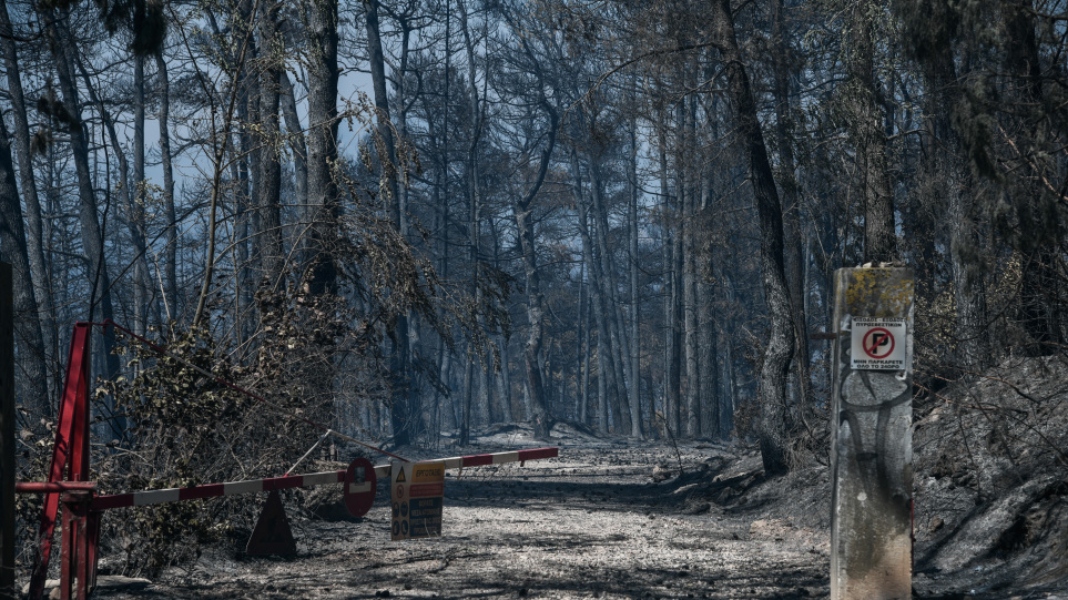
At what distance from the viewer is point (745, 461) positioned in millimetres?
18953

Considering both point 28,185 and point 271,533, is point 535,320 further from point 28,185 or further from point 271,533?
point 271,533

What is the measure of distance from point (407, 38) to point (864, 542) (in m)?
38.6

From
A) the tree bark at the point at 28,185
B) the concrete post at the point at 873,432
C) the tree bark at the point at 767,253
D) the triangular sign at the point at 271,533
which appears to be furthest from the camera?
the tree bark at the point at 28,185

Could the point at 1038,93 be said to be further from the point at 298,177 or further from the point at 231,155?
the point at 298,177

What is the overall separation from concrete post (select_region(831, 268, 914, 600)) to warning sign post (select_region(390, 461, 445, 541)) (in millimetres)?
3363

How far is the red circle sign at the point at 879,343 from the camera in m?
6.97

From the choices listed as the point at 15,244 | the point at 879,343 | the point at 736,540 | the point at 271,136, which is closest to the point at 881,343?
the point at 879,343

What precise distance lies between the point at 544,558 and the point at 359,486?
2606 millimetres

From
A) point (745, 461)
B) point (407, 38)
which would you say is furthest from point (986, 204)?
point (407, 38)

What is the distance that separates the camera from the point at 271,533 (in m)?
10.4

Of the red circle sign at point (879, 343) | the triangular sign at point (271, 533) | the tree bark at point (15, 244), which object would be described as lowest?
the triangular sign at point (271, 533)

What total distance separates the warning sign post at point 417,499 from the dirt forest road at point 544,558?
47 centimetres

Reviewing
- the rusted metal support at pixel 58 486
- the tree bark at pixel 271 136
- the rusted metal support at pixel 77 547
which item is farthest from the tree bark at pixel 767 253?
the rusted metal support at pixel 58 486

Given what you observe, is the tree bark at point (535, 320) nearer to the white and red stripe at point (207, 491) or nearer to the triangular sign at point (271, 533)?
the triangular sign at point (271, 533)
